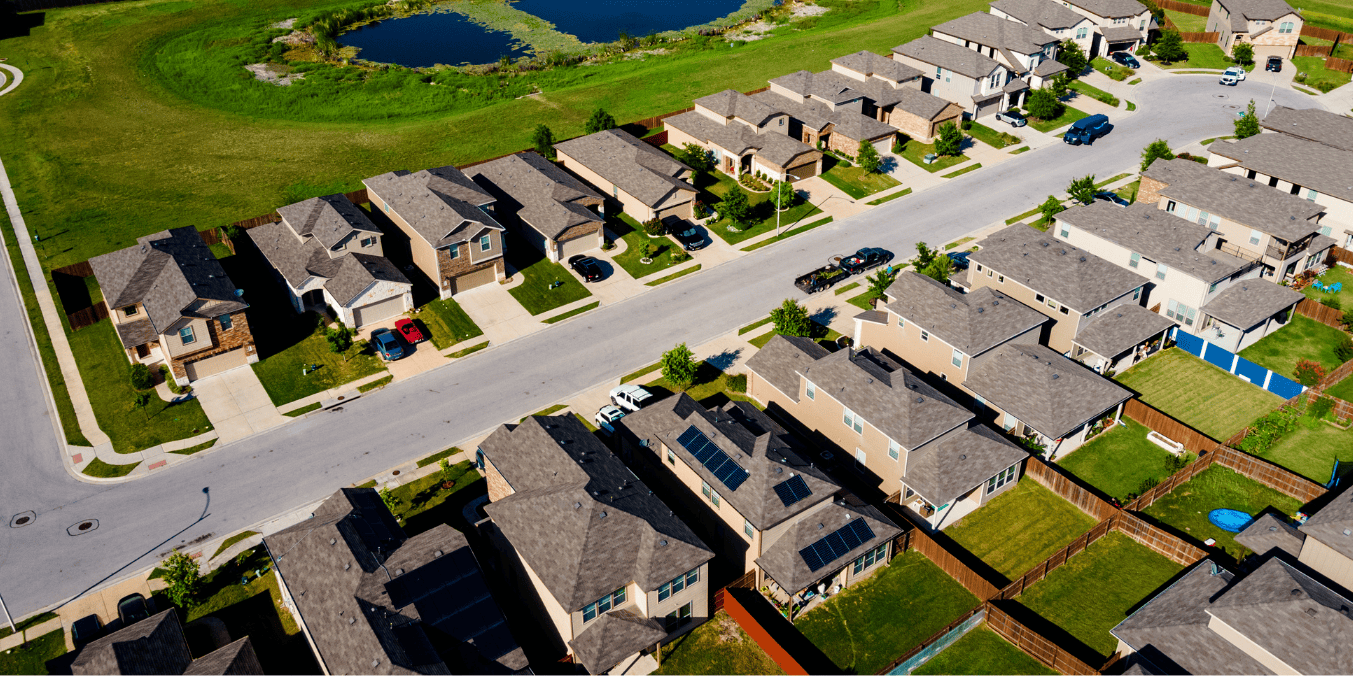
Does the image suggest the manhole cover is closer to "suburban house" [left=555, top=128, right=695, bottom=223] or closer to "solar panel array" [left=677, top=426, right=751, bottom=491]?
"solar panel array" [left=677, top=426, right=751, bottom=491]

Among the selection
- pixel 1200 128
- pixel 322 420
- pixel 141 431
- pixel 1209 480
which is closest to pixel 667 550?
pixel 322 420

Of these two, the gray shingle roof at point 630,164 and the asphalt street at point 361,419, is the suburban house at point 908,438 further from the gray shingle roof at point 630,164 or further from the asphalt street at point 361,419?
the gray shingle roof at point 630,164

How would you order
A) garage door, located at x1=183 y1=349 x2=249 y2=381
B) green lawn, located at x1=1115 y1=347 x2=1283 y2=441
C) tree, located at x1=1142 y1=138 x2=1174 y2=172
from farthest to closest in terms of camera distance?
1. tree, located at x1=1142 y1=138 x2=1174 y2=172
2. garage door, located at x1=183 y1=349 x2=249 y2=381
3. green lawn, located at x1=1115 y1=347 x2=1283 y2=441

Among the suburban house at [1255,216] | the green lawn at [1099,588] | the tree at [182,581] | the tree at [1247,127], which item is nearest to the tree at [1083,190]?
the suburban house at [1255,216]

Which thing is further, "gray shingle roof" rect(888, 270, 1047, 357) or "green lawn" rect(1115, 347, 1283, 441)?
"green lawn" rect(1115, 347, 1283, 441)

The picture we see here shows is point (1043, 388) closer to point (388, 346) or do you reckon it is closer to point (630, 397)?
point (630, 397)

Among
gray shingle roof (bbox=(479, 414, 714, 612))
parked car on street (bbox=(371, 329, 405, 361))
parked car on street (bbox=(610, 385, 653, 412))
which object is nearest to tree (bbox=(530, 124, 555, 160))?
parked car on street (bbox=(371, 329, 405, 361))
